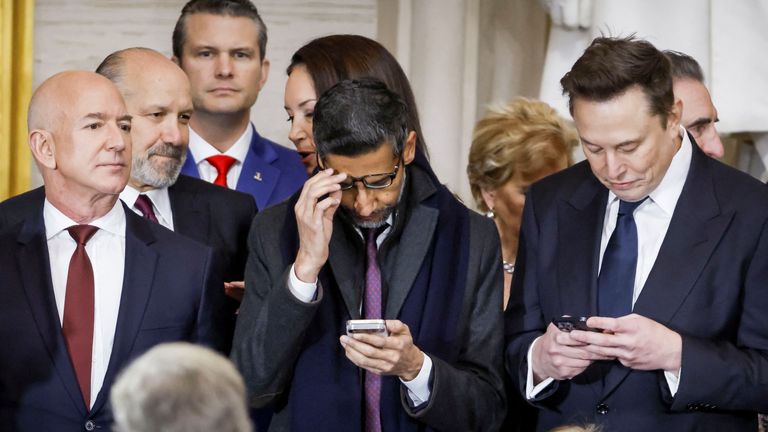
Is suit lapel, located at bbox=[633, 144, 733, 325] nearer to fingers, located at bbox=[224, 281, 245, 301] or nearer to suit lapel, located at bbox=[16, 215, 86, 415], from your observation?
fingers, located at bbox=[224, 281, 245, 301]

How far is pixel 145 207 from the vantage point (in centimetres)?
441

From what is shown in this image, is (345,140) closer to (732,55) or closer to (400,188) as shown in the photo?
(400,188)

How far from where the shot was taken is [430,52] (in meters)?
6.24

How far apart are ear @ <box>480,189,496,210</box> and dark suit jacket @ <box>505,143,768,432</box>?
1.08 metres

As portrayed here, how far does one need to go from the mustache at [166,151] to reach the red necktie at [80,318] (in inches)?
25.0

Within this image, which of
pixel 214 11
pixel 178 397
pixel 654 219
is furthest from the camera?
pixel 214 11

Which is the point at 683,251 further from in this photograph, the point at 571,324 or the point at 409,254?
the point at 409,254

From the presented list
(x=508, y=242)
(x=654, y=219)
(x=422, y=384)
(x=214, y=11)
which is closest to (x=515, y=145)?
(x=508, y=242)

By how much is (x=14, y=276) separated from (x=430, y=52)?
113 inches

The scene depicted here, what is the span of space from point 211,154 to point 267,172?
217 mm

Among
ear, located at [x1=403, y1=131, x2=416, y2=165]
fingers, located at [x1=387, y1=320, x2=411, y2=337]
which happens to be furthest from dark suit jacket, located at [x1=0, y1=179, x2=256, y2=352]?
fingers, located at [x1=387, y1=320, x2=411, y2=337]

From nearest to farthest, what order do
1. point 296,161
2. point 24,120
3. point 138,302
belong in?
point 138,302, point 296,161, point 24,120

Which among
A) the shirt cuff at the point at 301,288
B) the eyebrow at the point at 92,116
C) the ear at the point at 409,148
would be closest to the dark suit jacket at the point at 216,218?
the eyebrow at the point at 92,116

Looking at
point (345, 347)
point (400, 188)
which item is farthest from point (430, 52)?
point (345, 347)
